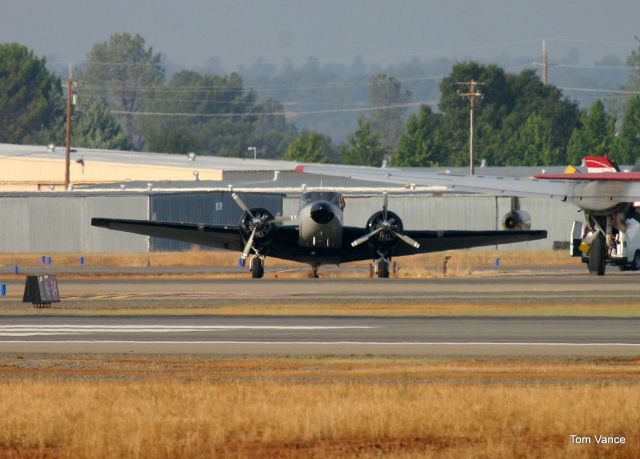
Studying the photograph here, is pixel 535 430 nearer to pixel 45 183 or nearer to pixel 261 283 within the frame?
pixel 261 283

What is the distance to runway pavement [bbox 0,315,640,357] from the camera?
24.5 m

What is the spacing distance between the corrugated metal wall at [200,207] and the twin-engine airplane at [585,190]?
3320cm

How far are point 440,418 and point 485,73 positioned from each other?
16997cm

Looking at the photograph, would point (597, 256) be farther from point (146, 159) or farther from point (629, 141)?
point (629, 141)

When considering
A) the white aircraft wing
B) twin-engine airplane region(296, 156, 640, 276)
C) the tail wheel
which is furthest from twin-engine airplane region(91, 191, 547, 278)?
the tail wheel

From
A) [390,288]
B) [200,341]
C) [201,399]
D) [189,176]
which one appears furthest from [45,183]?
[201,399]

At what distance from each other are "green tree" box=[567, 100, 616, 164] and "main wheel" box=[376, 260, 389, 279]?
104210 mm

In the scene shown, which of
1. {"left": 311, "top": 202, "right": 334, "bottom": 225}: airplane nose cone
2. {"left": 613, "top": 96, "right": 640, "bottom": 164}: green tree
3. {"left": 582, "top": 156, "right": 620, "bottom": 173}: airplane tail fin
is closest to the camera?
{"left": 311, "top": 202, "right": 334, "bottom": 225}: airplane nose cone

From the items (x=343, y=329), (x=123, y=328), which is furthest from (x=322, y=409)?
(x=123, y=328)

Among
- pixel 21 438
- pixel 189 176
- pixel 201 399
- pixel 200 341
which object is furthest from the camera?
pixel 189 176

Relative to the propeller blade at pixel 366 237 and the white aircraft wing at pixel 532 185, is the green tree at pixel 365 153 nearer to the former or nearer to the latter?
the propeller blade at pixel 366 237

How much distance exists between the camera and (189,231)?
168ft

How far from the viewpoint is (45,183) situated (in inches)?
4550

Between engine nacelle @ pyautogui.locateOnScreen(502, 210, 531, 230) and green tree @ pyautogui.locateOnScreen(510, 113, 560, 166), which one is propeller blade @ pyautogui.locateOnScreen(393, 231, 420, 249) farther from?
green tree @ pyautogui.locateOnScreen(510, 113, 560, 166)
